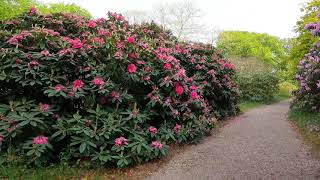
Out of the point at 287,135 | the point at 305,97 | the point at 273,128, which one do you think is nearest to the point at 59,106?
the point at 287,135

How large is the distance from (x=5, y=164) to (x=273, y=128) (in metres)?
7.38

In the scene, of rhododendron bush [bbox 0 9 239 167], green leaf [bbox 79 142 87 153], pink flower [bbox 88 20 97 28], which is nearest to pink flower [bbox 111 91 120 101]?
rhododendron bush [bbox 0 9 239 167]

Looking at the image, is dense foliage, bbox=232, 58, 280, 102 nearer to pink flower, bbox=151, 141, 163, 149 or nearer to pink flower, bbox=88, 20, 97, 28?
pink flower, bbox=88, 20, 97, 28

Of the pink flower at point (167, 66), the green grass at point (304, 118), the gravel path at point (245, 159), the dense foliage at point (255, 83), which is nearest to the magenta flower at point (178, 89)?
the pink flower at point (167, 66)

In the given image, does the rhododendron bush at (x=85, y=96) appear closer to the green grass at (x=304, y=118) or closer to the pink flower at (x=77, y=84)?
the pink flower at (x=77, y=84)

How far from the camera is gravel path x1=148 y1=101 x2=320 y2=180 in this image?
17.0 ft

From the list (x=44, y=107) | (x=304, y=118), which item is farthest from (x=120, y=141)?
(x=304, y=118)

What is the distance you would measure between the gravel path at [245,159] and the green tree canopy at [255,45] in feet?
90.8

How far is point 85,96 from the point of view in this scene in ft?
18.3

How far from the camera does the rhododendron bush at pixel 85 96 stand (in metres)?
5.17

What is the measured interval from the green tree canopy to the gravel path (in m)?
27.7

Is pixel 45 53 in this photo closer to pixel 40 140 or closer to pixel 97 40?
pixel 97 40

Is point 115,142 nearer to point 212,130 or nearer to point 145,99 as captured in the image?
→ point 145,99

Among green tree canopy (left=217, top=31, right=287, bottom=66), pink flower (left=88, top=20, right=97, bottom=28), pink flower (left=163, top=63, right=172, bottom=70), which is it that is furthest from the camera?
green tree canopy (left=217, top=31, right=287, bottom=66)
